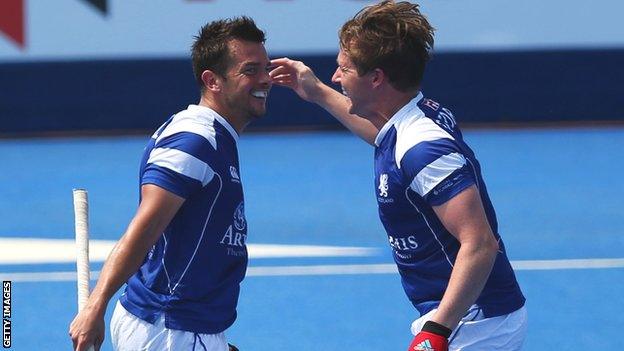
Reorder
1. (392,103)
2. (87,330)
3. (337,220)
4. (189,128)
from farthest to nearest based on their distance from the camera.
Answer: (337,220), (392,103), (189,128), (87,330)

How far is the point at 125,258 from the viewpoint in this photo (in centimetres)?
430

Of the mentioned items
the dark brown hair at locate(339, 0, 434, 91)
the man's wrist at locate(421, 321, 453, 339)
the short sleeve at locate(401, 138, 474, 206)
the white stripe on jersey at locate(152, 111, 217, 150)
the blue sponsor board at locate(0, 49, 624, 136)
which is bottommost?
the blue sponsor board at locate(0, 49, 624, 136)

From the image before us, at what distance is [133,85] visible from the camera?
49.8ft

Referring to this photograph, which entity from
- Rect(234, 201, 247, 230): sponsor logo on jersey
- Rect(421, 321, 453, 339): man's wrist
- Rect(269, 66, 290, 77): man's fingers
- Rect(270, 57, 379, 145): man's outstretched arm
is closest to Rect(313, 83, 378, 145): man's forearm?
Rect(270, 57, 379, 145): man's outstretched arm

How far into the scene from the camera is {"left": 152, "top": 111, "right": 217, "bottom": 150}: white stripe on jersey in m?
4.66

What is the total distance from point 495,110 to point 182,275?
37.1 feet

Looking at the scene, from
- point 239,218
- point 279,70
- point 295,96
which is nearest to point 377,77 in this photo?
point 239,218

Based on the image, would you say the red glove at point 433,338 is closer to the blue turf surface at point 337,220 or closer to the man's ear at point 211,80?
the man's ear at point 211,80

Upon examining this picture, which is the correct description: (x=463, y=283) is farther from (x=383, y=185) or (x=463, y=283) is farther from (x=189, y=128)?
(x=189, y=128)

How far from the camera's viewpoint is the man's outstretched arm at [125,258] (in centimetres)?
423

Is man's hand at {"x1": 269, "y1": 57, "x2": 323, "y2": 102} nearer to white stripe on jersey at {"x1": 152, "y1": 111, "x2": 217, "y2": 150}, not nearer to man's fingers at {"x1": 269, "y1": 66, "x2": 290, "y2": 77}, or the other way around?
man's fingers at {"x1": 269, "y1": 66, "x2": 290, "y2": 77}

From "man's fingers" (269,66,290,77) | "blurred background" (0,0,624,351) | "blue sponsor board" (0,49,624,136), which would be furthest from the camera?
"blue sponsor board" (0,49,624,136)

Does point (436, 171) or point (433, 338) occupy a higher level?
point (436, 171)

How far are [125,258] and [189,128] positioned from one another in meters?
0.63
